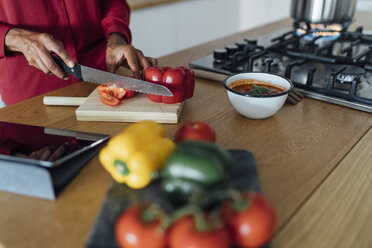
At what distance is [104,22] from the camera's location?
119 cm

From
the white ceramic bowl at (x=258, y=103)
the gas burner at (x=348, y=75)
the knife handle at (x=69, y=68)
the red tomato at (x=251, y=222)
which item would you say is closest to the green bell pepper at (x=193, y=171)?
the red tomato at (x=251, y=222)

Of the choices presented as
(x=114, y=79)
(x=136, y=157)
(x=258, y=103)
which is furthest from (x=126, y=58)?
(x=136, y=157)

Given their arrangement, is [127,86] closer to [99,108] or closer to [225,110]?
[99,108]

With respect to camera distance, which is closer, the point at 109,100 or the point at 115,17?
the point at 109,100

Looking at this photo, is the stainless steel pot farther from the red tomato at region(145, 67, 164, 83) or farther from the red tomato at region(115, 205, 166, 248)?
the red tomato at region(115, 205, 166, 248)

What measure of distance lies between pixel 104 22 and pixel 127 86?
419 millimetres

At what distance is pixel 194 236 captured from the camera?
405 mm

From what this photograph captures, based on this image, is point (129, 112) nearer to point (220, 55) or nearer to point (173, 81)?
point (173, 81)

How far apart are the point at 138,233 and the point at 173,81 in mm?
509

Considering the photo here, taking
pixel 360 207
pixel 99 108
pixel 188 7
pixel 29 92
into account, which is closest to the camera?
pixel 360 207

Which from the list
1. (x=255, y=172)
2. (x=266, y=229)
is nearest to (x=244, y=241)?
(x=266, y=229)

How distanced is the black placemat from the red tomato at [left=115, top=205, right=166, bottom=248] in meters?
0.05

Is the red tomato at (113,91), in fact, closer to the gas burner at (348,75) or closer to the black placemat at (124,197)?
the black placemat at (124,197)

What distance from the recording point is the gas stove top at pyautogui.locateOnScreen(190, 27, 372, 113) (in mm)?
937
